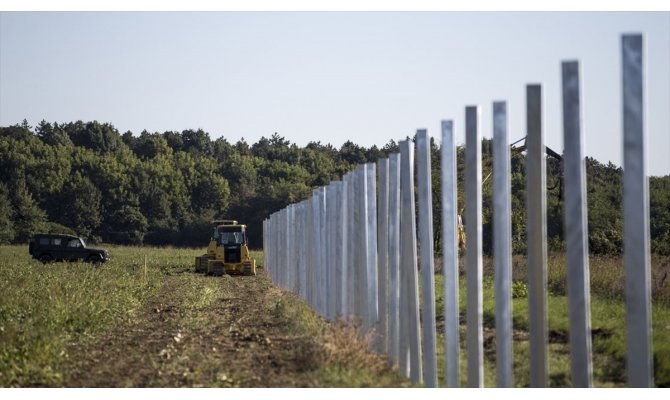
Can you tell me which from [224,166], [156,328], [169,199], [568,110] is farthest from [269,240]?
[224,166]

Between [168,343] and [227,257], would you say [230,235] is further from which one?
[168,343]

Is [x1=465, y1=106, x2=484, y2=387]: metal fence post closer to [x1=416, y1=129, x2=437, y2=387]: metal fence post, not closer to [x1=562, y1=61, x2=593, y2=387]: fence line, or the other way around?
[x1=416, y1=129, x2=437, y2=387]: metal fence post

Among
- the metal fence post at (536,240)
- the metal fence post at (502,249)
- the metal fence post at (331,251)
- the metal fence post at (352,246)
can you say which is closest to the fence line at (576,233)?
the metal fence post at (536,240)

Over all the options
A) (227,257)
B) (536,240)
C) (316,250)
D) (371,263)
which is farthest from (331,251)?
(227,257)

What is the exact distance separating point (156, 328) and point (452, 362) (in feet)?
24.2

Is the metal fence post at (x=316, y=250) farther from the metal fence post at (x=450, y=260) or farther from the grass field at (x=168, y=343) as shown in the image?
the metal fence post at (x=450, y=260)

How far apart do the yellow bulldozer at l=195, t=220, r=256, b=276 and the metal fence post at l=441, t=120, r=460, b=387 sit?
26.6 metres

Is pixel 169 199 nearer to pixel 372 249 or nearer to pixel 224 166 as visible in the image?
pixel 224 166

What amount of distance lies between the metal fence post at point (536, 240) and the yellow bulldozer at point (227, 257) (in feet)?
91.7

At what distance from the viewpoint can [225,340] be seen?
1341cm

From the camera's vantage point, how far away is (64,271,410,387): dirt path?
391 inches

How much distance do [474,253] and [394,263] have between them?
2.65 m

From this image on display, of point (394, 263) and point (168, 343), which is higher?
point (394, 263)

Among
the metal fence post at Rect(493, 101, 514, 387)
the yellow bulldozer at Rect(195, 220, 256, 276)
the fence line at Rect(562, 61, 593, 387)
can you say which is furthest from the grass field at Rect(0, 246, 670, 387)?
the yellow bulldozer at Rect(195, 220, 256, 276)
